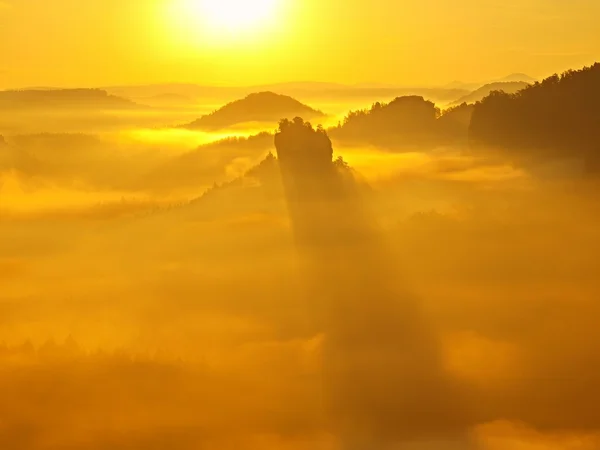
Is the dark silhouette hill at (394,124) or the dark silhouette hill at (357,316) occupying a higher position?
the dark silhouette hill at (394,124)

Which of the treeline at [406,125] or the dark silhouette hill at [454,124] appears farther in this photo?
the treeline at [406,125]

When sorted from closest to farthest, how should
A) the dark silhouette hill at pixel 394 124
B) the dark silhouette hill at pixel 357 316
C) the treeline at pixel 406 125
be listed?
the dark silhouette hill at pixel 357 316 < the treeline at pixel 406 125 < the dark silhouette hill at pixel 394 124

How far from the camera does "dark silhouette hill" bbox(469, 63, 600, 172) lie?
98.4 metres

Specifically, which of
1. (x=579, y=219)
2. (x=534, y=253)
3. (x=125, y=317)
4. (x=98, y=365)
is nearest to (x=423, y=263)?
(x=534, y=253)

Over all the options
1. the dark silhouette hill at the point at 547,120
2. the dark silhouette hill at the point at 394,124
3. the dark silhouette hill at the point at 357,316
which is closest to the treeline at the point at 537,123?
the dark silhouette hill at the point at 547,120

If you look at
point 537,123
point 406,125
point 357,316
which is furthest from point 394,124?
point 357,316

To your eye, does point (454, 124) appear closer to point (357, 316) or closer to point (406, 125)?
point (406, 125)

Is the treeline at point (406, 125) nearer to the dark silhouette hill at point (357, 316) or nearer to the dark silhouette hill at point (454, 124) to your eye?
the dark silhouette hill at point (454, 124)

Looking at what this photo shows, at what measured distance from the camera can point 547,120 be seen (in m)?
104

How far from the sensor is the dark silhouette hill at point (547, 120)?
323 feet

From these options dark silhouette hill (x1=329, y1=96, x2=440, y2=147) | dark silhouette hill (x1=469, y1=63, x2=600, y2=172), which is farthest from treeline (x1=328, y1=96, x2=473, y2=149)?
dark silhouette hill (x1=469, y1=63, x2=600, y2=172)

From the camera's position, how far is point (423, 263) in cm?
7725

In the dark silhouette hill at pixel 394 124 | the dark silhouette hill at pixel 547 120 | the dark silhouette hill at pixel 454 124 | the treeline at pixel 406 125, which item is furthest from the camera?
the dark silhouette hill at pixel 394 124

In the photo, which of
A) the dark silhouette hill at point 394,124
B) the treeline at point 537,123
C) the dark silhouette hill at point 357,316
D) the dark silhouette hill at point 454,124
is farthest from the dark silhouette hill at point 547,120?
the dark silhouette hill at point 357,316
